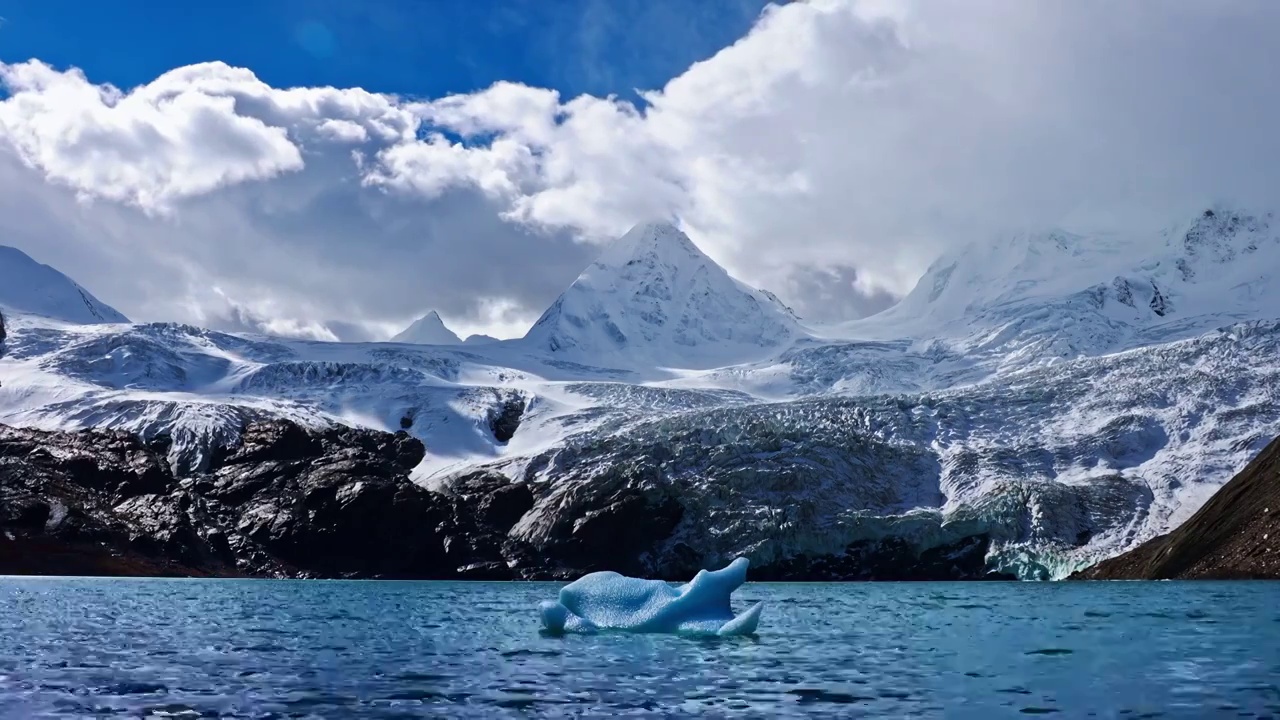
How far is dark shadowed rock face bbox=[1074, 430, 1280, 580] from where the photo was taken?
108m

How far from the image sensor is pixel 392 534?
163250mm

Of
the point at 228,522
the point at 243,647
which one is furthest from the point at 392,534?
the point at 243,647

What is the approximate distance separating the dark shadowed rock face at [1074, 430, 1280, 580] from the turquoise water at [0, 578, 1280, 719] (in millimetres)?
55260

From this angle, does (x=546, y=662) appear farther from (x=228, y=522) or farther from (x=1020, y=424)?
(x=1020, y=424)

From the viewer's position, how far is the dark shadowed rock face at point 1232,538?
108125 mm

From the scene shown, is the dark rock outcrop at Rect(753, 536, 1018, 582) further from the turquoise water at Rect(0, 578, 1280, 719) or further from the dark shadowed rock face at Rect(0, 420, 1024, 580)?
the turquoise water at Rect(0, 578, 1280, 719)

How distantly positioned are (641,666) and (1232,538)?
96.8 metres

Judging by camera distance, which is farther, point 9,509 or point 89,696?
point 9,509

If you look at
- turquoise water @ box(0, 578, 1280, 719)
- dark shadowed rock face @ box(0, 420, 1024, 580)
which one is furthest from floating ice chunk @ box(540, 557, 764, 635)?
dark shadowed rock face @ box(0, 420, 1024, 580)

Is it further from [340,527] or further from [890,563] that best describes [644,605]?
[340,527]

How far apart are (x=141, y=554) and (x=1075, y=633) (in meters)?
135

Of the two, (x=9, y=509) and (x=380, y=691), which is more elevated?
(x=9, y=509)

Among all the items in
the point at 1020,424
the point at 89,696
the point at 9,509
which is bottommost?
the point at 89,696

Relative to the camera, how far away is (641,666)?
113 feet
